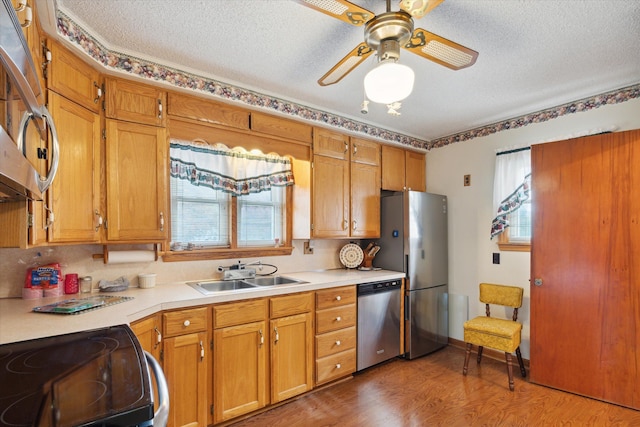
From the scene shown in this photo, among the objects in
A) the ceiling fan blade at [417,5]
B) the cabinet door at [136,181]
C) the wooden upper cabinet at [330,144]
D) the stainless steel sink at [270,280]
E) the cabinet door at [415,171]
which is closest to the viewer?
the ceiling fan blade at [417,5]

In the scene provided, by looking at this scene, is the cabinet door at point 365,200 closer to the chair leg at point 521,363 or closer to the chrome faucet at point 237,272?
the chrome faucet at point 237,272

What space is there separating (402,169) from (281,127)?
1672mm

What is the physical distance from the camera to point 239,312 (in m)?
2.21

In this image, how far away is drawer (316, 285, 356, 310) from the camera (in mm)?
2650

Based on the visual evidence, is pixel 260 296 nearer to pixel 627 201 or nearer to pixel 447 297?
pixel 447 297

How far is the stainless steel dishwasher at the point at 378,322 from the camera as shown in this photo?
9.62ft

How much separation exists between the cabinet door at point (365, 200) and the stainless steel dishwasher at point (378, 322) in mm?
603

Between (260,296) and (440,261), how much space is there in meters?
2.17

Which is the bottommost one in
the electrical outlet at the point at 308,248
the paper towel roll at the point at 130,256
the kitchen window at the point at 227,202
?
the electrical outlet at the point at 308,248

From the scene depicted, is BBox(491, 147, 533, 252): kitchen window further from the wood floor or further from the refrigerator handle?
the wood floor

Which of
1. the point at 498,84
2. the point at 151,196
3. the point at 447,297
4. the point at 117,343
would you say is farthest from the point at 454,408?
the point at 151,196

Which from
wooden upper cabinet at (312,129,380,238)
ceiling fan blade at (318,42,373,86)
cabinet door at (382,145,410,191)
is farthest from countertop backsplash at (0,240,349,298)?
ceiling fan blade at (318,42,373,86)

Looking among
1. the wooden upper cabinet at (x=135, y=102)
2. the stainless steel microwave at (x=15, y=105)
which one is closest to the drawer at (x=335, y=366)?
the wooden upper cabinet at (x=135, y=102)

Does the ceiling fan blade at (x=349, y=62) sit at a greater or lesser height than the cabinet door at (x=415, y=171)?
greater
